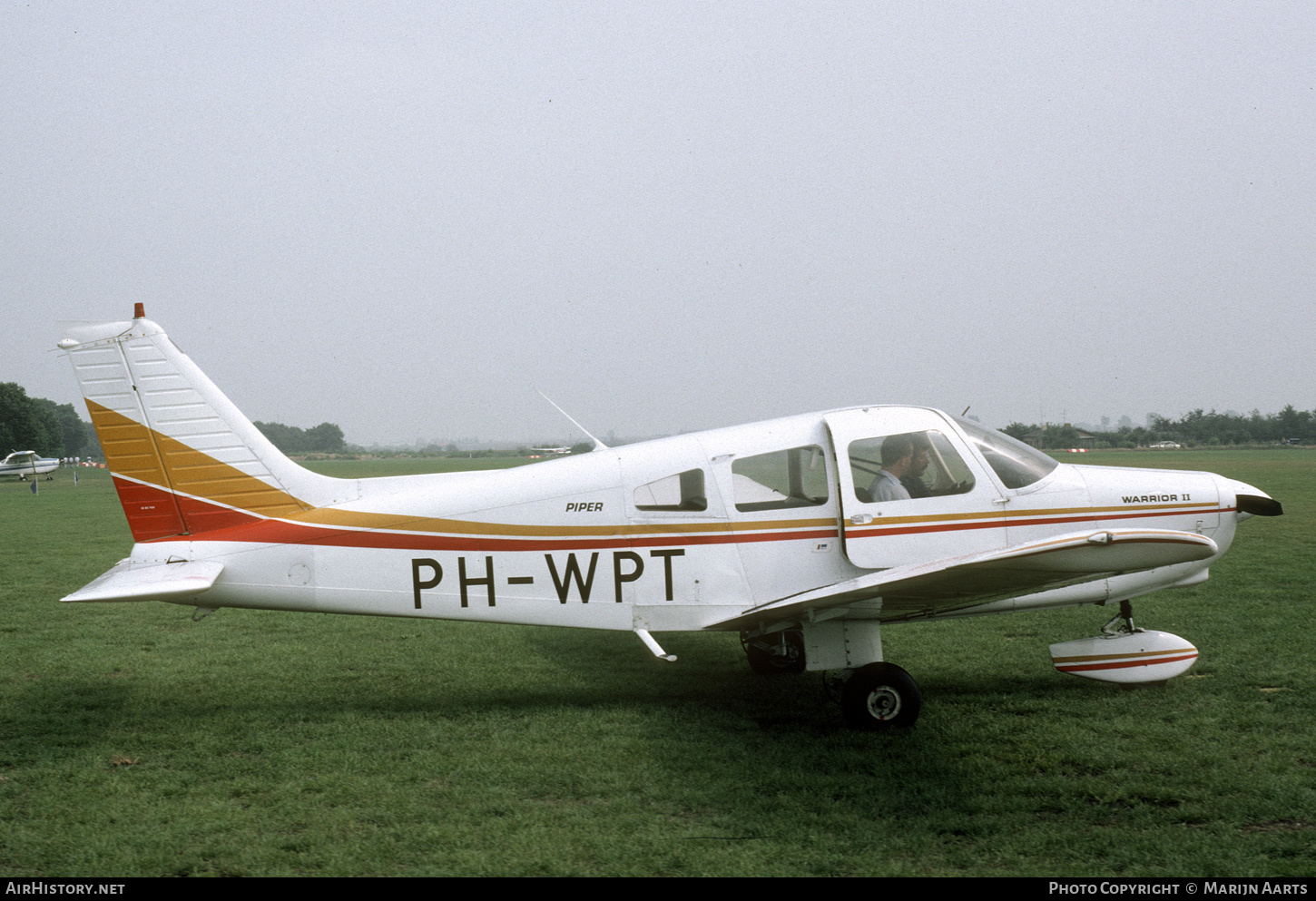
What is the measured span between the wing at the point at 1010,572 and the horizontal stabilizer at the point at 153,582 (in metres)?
3.55

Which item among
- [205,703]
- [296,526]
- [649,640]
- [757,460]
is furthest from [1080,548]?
[205,703]

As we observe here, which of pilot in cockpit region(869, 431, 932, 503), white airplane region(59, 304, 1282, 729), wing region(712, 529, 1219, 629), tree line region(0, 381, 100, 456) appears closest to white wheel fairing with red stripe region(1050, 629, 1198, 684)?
white airplane region(59, 304, 1282, 729)

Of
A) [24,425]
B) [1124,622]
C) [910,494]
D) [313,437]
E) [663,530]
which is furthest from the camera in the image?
[313,437]

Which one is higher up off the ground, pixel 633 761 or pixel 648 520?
pixel 648 520

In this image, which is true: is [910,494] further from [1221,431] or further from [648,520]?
[1221,431]

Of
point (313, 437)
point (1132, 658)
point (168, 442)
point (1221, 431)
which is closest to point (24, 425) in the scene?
point (313, 437)

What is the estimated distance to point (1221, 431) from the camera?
82000 millimetres

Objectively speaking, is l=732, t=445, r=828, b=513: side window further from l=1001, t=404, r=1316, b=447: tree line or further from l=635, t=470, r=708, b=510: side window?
l=1001, t=404, r=1316, b=447: tree line

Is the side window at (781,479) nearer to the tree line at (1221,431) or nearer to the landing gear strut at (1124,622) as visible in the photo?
the landing gear strut at (1124,622)

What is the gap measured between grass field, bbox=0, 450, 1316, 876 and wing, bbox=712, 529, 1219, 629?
2.83ft

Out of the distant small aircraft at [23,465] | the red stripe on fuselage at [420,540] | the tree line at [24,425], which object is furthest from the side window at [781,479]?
the tree line at [24,425]

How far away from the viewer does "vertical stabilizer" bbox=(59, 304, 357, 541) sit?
19.7 ft

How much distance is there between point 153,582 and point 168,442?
1.07 metres

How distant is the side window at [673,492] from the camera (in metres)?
6.02
